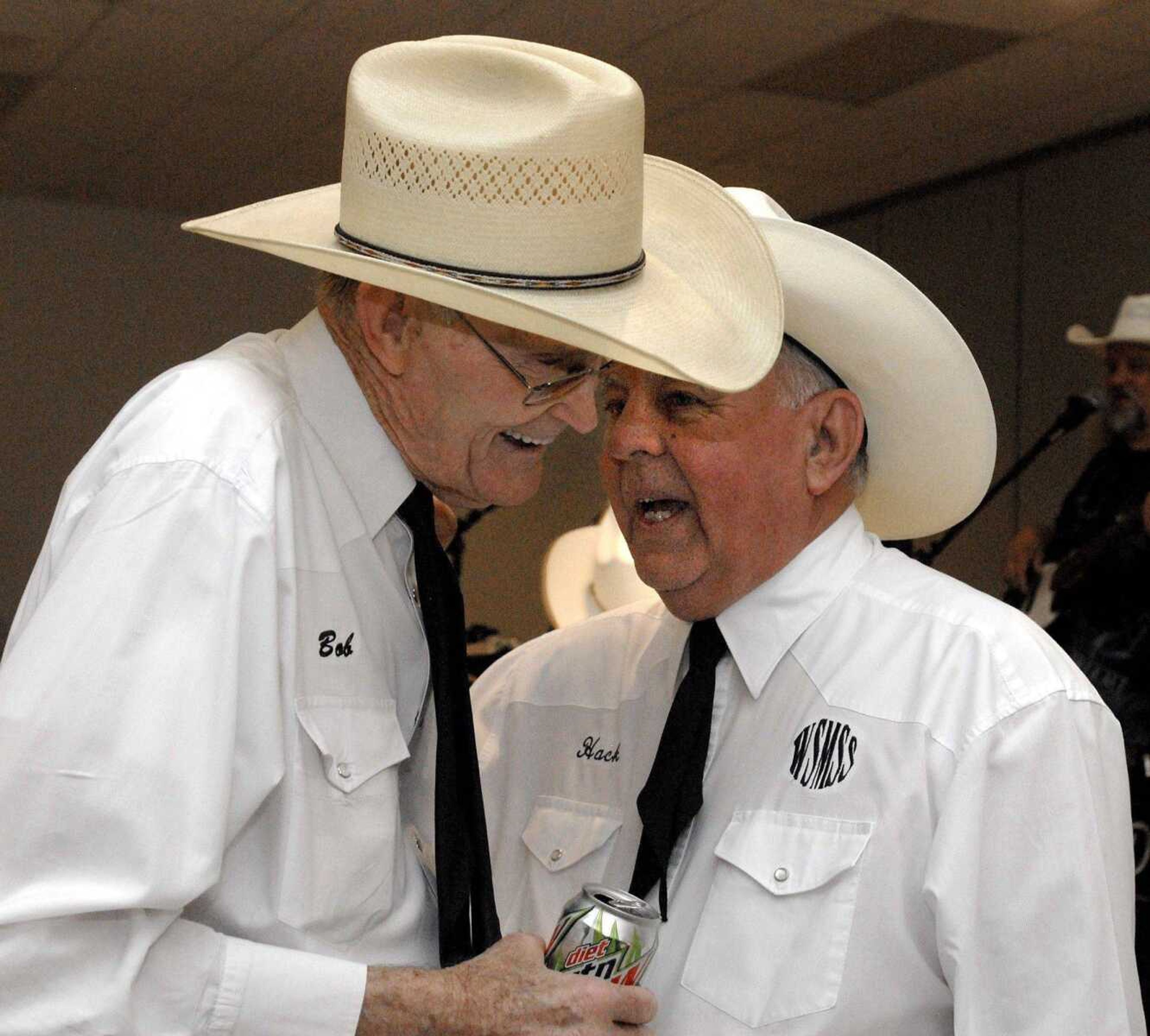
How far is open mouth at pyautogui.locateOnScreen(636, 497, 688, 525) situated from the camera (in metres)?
1.75

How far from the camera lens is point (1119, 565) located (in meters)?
3.71

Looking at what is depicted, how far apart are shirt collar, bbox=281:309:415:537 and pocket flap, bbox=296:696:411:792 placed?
0.18 metres

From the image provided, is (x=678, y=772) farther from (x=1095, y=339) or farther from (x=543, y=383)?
(x=1095, y=339)

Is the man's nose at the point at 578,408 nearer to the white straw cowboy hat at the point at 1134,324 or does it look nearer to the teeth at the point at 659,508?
the teeth at the point at 659,508

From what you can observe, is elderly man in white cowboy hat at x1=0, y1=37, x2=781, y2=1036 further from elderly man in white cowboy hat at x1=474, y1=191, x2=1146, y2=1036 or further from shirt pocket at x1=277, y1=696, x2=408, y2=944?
elderly man in white cowboy hat at x1=474, y1=191, x2=1146, y2=1036

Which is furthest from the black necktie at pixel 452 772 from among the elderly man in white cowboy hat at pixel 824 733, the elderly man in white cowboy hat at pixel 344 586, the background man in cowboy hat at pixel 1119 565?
the background man in cowboy hat at pixel 1119 565

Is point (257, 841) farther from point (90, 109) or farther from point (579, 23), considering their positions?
point (90, 109)

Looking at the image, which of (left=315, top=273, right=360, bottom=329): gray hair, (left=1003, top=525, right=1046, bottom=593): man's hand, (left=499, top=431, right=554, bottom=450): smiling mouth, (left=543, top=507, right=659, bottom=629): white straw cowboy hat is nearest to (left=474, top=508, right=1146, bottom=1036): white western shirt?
(left=499, top=431, right=554, bottom=450): smiling mouth

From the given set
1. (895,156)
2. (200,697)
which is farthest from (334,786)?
(895,156)

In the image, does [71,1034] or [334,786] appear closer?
[71,1034]

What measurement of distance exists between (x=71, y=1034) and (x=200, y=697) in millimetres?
267

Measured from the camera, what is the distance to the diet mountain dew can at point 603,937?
1.32m

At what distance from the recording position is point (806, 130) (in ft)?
21.3

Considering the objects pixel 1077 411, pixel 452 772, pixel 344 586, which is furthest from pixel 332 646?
pixel 1077 411
